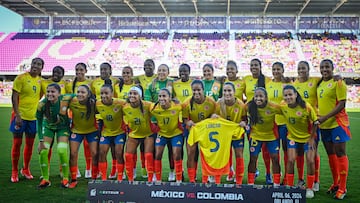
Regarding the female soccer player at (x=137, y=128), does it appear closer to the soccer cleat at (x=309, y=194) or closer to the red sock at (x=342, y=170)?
the soccer cleat at (x=309, y=194)

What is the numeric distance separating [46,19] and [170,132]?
30.2 metres

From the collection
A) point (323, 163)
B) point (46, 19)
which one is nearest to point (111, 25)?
point (46, 19)

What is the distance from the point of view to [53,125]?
475 centimetres

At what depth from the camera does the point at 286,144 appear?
4.92 m

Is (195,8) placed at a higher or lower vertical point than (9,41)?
higher

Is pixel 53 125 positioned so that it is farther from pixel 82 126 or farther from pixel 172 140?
pixel 172 140

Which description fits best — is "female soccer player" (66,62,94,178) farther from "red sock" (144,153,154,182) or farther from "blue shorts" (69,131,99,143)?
"red sock" (144,153,154,182)

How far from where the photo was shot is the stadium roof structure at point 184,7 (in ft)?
86.2

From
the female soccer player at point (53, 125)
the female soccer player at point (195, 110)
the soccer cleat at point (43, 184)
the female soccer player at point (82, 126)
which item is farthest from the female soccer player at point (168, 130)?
the soccer cleat at point (43, 184)

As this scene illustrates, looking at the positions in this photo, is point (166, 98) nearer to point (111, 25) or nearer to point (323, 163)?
point (323, 163)

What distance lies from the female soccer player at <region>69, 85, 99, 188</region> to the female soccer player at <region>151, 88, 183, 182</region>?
900 millimetres

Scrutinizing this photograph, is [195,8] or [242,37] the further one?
[242,37]

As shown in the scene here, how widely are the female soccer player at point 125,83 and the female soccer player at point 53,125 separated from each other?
0.92 m

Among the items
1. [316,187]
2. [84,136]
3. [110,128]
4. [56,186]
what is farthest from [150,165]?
[316,187]
